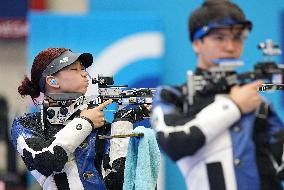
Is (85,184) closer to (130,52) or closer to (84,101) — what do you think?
(84,101)

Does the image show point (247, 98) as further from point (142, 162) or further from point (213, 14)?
point (142, 162)

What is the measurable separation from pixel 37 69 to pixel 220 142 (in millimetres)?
1165

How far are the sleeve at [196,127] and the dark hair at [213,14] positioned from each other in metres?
0.21

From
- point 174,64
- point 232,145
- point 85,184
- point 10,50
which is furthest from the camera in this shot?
point 10,50

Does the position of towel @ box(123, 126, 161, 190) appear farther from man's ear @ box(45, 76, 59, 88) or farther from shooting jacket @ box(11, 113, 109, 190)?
man's ear @ box(45, 76, 59, 88)

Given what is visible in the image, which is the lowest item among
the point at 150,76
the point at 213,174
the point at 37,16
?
the point at 213,174

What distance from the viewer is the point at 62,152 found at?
3.17m

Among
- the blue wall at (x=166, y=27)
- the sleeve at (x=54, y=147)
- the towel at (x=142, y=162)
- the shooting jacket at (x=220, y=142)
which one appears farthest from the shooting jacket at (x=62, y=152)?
the blue wall at (x=166, y=27)

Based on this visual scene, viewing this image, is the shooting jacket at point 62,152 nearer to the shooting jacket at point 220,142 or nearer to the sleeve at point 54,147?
the sleeve at point 54,147

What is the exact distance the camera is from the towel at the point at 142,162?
10.5ft

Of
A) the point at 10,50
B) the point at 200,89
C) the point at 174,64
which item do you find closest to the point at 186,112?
the point at 200,89

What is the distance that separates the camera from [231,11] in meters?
2.46

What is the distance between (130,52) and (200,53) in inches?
113

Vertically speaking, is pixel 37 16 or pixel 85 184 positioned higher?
pixel 37 16
